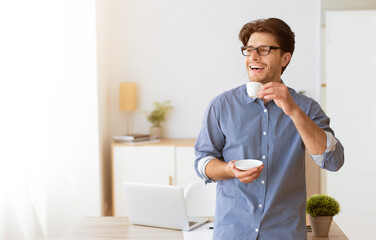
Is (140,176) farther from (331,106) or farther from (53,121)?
(331,106)

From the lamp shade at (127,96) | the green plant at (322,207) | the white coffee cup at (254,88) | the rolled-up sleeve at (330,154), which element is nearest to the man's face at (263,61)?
the white coffee cup at (254,88)

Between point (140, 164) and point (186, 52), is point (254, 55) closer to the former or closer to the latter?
point (140, 164)

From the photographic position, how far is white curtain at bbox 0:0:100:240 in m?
3.50

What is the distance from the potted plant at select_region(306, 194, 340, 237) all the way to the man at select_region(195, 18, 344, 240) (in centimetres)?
47

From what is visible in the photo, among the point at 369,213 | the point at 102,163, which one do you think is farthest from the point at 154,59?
the point at 369,213

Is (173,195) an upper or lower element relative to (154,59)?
lower

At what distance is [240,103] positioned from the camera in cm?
180

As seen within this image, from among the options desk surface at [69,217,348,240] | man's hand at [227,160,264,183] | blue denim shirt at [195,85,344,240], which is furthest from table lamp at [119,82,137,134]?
man's hand at [227,160,264,183]

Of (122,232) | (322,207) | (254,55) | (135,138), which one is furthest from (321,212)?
(135,138)

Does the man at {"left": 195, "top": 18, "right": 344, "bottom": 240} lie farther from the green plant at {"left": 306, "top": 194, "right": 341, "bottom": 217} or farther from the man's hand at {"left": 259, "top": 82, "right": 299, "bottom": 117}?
the green plant at {"left": 306, "top": 194, "right": 341, "bottom": 217}

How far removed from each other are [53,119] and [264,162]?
2.73 metres

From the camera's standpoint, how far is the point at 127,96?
441 cm

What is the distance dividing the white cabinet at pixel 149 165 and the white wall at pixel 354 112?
4.63 feet

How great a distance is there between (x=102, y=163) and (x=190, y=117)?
38.6 inches
